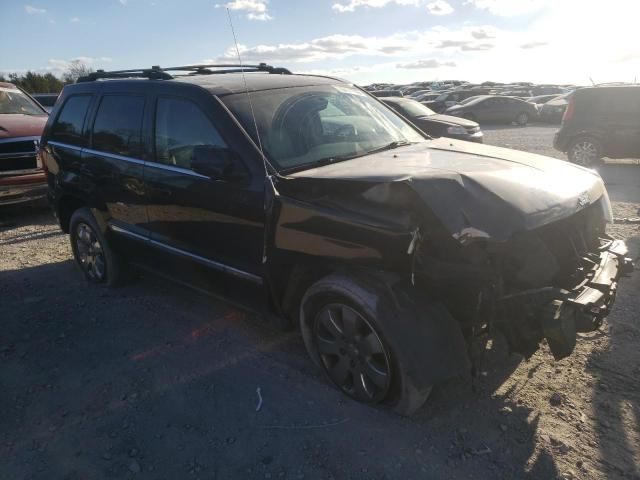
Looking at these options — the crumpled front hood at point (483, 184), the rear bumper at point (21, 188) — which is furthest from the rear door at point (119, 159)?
the rear bumper at point (21, 188)

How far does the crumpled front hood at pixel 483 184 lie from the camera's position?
2.44 m

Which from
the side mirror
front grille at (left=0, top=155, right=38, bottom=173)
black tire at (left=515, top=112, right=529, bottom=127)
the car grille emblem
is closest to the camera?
the car grille emblem

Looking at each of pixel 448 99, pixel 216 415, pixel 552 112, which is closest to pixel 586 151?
pixel 216 415

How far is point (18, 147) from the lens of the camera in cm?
748

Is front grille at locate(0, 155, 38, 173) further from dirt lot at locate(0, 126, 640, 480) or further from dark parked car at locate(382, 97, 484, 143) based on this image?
dark parked car at locate(382, 97, 484, 143)

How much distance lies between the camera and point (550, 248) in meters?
2.93

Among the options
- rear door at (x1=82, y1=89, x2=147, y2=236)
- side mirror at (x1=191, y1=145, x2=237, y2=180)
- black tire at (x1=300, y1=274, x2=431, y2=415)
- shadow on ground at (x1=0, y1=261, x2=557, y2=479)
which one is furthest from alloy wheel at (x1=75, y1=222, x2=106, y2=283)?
black tire at (x1=300, y1=274, x2=431, y2=415)

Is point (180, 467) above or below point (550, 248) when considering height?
below

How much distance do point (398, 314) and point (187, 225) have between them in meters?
1.80

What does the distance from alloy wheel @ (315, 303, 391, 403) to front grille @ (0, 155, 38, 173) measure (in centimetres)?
655

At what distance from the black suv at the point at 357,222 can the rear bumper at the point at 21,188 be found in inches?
155

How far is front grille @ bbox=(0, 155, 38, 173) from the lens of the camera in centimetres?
731

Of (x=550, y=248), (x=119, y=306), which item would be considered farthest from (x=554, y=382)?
(x=119, y=306)

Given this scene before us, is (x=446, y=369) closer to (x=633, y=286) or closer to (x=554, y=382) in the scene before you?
(x=554, y=382)
